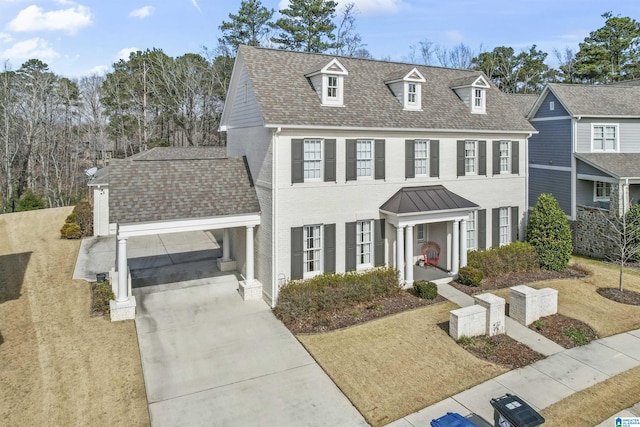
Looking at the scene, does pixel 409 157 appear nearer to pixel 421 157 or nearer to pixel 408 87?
pixel 421 157

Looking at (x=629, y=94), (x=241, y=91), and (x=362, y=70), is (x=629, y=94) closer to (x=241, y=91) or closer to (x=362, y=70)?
(x=362, y=70)

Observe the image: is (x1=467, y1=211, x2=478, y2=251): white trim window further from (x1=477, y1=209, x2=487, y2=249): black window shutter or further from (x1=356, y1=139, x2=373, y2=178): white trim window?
(x1=356, y1=139, x2=373, y2=178): white trim window

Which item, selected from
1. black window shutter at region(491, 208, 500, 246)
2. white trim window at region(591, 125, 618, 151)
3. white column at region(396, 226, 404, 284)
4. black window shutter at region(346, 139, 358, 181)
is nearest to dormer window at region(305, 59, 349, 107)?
black window shutter at region(346, 139, 358, 181)

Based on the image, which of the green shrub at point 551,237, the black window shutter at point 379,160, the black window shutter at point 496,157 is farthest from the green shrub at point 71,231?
the green shrub at point 551,237

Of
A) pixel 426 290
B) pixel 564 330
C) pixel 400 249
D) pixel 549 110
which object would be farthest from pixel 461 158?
pixel 549 110

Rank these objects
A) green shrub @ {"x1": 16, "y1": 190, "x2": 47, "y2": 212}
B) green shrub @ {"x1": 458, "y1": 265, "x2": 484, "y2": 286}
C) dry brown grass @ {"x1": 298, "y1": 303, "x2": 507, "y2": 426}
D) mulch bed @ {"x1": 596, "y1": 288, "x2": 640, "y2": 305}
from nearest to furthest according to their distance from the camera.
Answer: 1. dry brown grass @ {"x1": 298, "y1": 303, "x2": 507, "y2": 426}
2. mulch bed @ {"x1": 596, "y1": 288, "x2": 640, "y2": 305}
3. green shrub @ {"x1": 458, "y1": 265, "x2": 484, "y2": 286}
4. green shrub @ {"x1": 16, "y1": 190, "x2": 47, "y2": 212}

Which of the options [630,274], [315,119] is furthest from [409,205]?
[630,274]

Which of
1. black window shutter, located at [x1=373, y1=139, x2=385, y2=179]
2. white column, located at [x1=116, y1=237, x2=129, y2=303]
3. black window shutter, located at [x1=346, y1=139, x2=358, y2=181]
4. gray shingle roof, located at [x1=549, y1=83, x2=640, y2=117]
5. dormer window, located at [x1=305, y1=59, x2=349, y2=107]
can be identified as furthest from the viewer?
gray shingle roof, located at [x1=549, y1=83, x2=640, y2=117]
